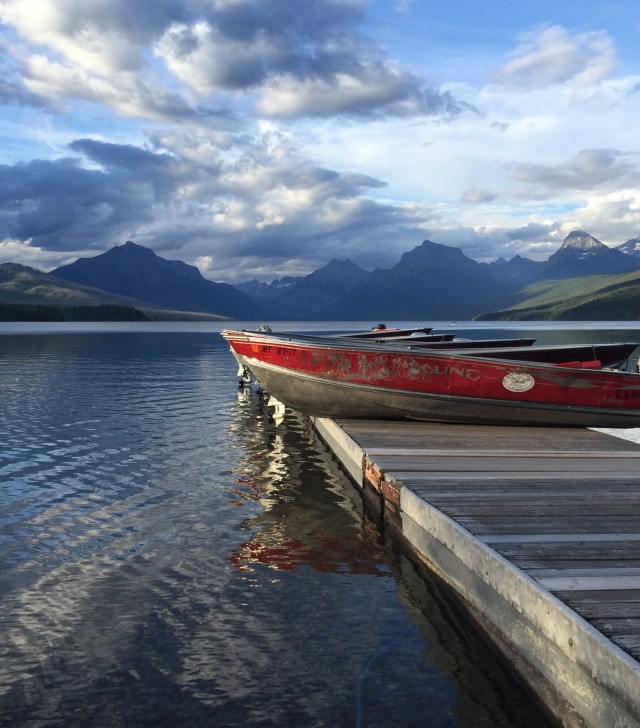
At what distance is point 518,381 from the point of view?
1340cm

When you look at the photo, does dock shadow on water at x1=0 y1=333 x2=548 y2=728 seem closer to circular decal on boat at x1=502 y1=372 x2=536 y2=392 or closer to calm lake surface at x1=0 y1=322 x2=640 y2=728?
calm lake surface at x1=0 y1=322 x2=640 y2=728

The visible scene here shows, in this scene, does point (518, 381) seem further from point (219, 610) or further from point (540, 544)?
point (219, 610)

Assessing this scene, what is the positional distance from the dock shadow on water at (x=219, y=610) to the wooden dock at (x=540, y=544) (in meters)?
0.57

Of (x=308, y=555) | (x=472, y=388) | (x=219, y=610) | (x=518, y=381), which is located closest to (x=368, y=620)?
(x=219, y=610)

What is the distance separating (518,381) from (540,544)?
7.82 m

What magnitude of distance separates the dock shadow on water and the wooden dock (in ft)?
1.86

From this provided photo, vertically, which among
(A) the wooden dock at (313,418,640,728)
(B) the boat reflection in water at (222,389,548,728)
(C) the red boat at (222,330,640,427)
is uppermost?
(C) the red boat at (222,330,640,427)

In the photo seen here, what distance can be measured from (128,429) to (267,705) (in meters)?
14.1

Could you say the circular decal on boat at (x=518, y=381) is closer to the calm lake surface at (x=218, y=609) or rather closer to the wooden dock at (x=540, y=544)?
the wooden dock at (x=540, y=544)

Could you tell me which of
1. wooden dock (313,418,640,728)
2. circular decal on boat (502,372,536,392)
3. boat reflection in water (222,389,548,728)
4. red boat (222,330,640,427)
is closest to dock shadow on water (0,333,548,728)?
boat reflection in water (222,389,548,728)

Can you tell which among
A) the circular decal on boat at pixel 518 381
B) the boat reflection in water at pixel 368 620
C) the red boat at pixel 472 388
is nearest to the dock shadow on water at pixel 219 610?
the boat reflection in water at pixel 368 620

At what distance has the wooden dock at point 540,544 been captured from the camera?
4.24 meters

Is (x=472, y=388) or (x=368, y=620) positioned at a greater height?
(x=472, y=388)

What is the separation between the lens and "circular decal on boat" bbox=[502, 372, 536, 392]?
43.8 feet
